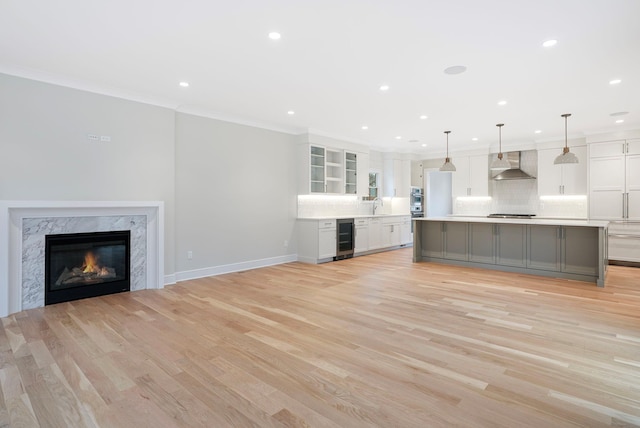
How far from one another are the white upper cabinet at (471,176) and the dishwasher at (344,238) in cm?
360

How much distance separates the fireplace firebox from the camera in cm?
439

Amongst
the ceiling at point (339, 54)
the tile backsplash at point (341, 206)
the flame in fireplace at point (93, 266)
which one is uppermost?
the ceiling at point (339, 54)

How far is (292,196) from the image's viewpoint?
7.40m

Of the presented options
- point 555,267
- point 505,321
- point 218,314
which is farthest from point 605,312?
point 218,314

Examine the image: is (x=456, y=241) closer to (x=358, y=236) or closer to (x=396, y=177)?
(x=358, y=236)

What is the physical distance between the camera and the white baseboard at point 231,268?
563cm

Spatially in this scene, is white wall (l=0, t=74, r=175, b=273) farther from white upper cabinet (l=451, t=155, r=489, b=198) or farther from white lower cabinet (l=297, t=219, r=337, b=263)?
white upper cabinet (l=451, t=155, r=489, b=198)

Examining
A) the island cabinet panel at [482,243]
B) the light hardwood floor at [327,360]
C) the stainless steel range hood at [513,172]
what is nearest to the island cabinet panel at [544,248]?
the island cabinet panel at [482,243]

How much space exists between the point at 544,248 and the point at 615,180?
2879 millimetres

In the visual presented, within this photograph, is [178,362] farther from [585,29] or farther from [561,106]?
[561,106]

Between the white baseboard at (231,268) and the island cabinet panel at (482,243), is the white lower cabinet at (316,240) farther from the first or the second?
the island cabinet panel at (482,243)

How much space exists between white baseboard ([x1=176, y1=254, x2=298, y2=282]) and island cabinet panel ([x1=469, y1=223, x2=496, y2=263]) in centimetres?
360

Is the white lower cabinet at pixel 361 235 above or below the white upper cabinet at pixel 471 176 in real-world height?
below

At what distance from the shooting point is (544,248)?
19.4 feet
